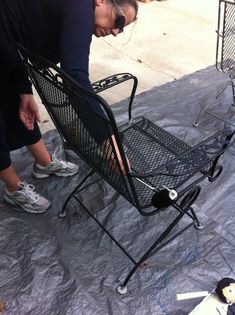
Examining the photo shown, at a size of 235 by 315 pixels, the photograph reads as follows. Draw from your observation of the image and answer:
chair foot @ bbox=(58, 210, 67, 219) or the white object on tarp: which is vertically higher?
the white object on tarp

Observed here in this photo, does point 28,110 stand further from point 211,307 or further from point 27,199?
point 211,307

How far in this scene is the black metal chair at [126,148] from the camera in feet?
3.86

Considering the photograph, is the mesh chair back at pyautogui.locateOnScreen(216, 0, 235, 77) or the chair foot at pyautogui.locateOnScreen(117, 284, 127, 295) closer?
the chair foot at pyautogui.locateOnScreen(117, 284, 127, 295)

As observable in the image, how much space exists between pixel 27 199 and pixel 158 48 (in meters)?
2.41

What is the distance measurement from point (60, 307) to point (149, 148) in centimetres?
80

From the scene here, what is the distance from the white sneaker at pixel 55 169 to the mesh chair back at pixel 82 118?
0.56m

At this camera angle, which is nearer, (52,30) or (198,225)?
(52,30)

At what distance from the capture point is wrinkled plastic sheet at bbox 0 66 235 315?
1546mm

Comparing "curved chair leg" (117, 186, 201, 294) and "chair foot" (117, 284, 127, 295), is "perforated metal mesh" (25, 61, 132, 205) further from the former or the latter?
"chair foot" (117, 284, 127, 295)

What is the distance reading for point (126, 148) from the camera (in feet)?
5.67

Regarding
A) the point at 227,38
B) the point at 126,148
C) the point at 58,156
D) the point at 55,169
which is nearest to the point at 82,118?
the point at 126,148

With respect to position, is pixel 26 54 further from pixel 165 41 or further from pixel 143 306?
pixel 165 41

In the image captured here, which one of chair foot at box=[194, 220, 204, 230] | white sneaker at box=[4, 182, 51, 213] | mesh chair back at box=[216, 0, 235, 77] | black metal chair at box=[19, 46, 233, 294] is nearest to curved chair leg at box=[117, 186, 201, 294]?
black metal chair at box=[19, 46, 233, 294]

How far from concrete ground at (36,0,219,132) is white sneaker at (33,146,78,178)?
1.55ft
